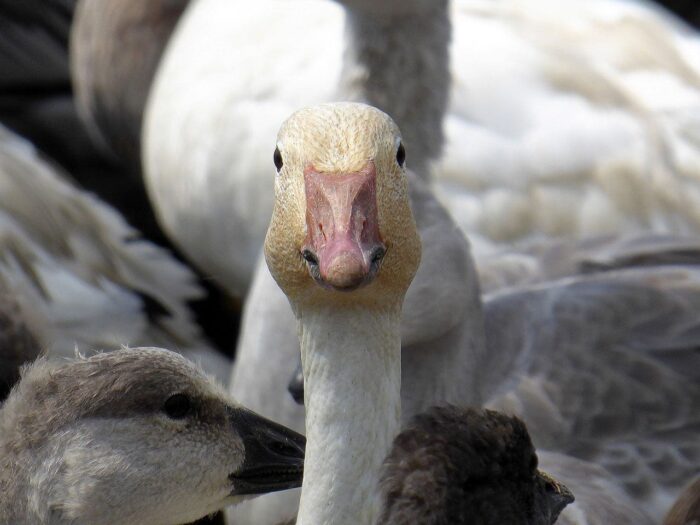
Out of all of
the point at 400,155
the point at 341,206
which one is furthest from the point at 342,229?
the point at 400,155

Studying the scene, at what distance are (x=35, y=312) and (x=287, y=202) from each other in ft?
5.64

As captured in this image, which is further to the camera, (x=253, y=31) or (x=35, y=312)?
(x=253, y=31)

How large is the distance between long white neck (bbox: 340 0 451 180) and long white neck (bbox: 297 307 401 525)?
1314mm

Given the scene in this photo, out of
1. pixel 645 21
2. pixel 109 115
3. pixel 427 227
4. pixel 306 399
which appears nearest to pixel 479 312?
pixel 427 227

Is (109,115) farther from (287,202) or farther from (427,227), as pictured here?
(287,202)

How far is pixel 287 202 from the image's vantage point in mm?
2453

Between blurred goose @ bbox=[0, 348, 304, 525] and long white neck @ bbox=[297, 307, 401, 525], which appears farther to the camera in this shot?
blurred goose @ bbox=[0, 348, 304, 525]

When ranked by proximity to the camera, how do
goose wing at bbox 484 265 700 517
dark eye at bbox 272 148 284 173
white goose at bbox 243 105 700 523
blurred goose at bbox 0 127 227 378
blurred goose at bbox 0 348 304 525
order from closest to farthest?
white goose at bbox 243 105 700 523 → dark eye at bbox 272 148 284 173 → blurred goose at bbox 0 348 304 525 → goose wing at bbox 484 265 700 517 → blurred goose at bbox 0 127 227 378

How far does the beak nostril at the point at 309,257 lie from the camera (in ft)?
7.70

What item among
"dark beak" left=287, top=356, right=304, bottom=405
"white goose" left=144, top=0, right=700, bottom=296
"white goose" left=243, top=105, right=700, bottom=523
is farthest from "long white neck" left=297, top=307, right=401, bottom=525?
"white goose" left=144, top=0, right=700, bottom=296

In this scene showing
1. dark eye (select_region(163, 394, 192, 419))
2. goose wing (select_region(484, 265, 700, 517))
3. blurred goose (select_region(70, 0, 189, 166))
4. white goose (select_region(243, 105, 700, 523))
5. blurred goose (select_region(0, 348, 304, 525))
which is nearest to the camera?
white goose (select_region(243, 105, 700, 523))

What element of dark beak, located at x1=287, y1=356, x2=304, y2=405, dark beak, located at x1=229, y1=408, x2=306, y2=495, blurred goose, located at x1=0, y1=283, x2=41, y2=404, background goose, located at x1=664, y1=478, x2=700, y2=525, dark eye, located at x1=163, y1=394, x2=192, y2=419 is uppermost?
dark eye, located at x1=163, y1=394, x2=192, y2=419

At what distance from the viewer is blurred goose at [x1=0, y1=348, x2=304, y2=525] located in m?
2.62

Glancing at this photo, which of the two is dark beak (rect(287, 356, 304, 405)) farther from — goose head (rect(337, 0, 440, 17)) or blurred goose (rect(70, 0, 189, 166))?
blurred goose (rect(70, 0, 189, 166))
